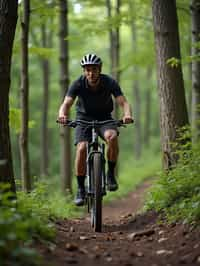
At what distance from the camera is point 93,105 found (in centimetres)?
824

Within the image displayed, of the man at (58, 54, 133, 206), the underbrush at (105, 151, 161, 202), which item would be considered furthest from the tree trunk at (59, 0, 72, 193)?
the man at (58, 54, 133, 206)

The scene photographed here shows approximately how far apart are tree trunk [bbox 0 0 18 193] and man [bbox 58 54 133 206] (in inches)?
55.1

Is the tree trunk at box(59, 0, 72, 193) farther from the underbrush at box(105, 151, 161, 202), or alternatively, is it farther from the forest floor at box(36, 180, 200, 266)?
the forest floor at box(36, 180, 200, 266)

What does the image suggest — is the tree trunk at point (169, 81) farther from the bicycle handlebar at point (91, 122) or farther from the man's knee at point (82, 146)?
the man's knee at point (82, 146)

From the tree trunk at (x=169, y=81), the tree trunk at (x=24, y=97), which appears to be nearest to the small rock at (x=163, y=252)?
the tree trunk at (x=169, y=81)

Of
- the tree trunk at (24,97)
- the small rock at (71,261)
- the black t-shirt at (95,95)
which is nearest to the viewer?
the small rock at (71,261)

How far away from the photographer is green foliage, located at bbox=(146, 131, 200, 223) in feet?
21.1

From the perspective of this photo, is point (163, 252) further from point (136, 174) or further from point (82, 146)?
point (136, 174)

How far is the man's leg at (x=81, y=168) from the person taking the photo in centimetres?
801

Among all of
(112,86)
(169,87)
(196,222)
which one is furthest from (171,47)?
(196,222)

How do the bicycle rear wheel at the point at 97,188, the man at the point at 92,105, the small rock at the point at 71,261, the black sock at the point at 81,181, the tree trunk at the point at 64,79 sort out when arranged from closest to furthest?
the small rock at the point at 71,261, the bicycle rear wheel at the point at 97,188, the man at the point at 92,105, the black sock at the point at 81,181, the tree trunk at the point at 64,79

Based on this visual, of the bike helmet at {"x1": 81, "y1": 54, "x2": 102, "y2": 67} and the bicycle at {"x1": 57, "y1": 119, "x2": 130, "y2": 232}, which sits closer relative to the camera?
the bicycle at {"x1": 57, "y1": 119, "x2": 130, "y2": 232}

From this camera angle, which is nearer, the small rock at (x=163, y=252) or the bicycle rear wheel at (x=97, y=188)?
the small rock at (x=163, y=252)

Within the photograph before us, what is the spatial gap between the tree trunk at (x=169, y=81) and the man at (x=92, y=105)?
3.91 ft
